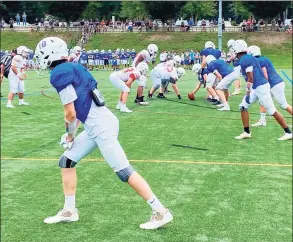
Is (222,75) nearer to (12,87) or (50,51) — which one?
(12,87)

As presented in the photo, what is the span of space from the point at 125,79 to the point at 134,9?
56.3 metres

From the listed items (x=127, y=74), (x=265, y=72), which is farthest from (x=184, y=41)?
(x=265, y=72)

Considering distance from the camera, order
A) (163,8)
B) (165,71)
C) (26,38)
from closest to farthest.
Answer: (165,71), (26,38), (163,8)

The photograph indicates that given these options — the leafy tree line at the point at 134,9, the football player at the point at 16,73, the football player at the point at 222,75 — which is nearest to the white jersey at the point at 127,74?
the football player at the point at 222,75

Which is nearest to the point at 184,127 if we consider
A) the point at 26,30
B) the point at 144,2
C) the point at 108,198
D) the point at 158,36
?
the point at 108,198

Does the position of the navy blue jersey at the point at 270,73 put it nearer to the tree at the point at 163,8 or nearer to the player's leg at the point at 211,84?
the player's leg at the point at 211,84

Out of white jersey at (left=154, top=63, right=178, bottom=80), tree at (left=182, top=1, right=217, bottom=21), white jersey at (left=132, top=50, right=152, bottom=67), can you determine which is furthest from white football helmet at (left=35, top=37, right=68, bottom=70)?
tree at (left=182, top=1, right=217, bottom=21)

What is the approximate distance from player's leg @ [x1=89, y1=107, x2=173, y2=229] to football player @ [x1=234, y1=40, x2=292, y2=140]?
5.21 metres

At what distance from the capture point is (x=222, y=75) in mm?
15359

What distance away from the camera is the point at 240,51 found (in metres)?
10.3

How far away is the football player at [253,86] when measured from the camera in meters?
10.2

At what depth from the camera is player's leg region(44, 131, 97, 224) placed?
18.6ft

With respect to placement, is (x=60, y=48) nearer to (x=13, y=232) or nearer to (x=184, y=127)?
(x=13, y=232)

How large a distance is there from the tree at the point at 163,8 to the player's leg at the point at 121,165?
183 ft
